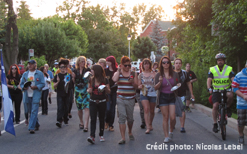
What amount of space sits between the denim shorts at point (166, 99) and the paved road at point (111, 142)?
843 millimetres

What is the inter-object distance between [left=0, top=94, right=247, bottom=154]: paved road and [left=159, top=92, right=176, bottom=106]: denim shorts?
0.84 meters

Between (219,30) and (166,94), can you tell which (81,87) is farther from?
(219,30)

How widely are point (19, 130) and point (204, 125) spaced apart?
514 cm

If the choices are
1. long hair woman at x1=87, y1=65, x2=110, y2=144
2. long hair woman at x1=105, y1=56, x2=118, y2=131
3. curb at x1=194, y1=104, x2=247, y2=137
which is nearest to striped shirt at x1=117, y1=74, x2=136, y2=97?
long hair woman at x1=87, y1=65, x2=110, y2=144

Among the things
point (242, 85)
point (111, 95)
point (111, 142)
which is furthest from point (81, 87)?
point (242, 85)

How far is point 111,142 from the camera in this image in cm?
698

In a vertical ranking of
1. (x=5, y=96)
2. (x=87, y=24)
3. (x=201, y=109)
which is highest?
(x=87, y=24)

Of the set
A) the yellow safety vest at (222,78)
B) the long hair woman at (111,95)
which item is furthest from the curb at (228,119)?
the long hair woman at (111,95)

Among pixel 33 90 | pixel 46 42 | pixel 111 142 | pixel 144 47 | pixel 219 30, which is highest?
pixel 144 47

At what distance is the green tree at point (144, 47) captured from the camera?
222 ft

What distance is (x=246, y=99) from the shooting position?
645 cm

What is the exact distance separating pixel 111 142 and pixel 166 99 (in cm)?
152

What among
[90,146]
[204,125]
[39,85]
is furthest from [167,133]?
[39,85]

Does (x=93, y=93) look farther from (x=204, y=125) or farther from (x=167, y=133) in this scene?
(x=204, y=125)
